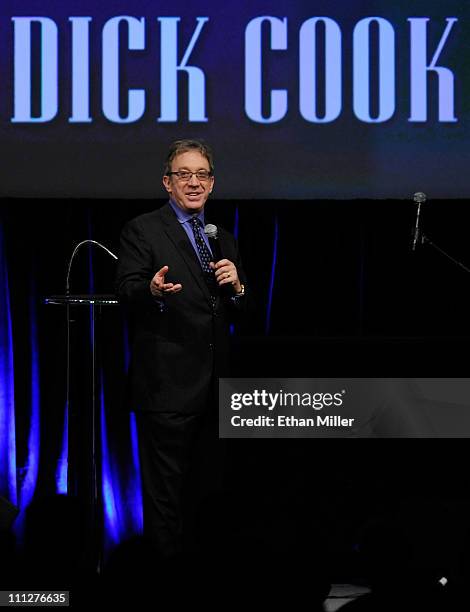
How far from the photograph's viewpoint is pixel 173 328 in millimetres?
3035

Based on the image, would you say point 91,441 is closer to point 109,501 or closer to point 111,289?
point 109,501

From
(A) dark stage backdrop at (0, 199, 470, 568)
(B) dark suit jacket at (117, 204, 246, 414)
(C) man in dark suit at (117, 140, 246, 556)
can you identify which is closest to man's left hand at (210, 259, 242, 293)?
(C) man in dark suit at (117, 140, 246, 556)

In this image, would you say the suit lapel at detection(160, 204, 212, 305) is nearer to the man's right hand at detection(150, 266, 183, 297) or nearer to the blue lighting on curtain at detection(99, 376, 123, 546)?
the man's right hand at detection(150, 266, 183, 297)

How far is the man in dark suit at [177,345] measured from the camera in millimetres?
2975

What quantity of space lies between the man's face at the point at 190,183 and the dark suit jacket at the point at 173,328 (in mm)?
92

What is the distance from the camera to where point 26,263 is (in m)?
4.74

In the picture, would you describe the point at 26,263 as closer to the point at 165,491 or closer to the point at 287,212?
the point at 287,212

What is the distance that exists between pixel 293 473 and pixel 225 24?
257cm

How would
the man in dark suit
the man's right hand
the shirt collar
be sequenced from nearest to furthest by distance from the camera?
the man's right hand < the man in dark suit < the shirt collar

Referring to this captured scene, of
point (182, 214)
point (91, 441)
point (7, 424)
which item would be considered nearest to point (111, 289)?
point (7, 424)

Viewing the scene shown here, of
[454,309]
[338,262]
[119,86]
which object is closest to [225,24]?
[119,86]

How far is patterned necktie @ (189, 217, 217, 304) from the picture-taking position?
121 inches

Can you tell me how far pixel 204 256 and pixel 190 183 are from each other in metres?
0.25

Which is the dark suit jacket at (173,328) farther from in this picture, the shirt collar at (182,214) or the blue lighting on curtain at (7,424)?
the blue lighting on curtain at (7,424)
